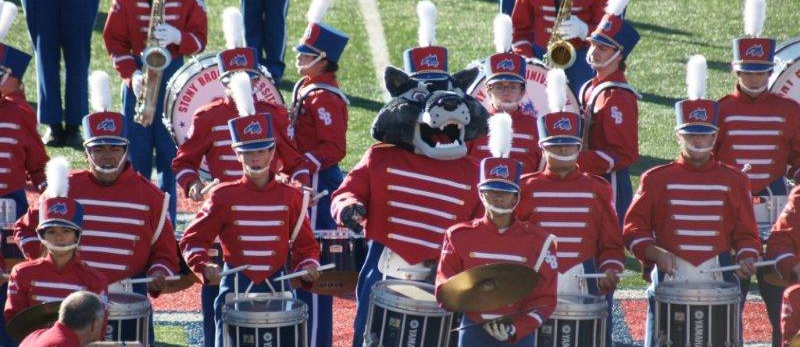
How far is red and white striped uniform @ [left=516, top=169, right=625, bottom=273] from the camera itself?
9.69 meters

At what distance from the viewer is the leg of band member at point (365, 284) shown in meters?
9.58

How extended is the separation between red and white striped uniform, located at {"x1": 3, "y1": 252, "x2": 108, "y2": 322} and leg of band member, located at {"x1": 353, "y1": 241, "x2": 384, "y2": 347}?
119 centimetres

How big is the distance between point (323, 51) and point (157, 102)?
143cm

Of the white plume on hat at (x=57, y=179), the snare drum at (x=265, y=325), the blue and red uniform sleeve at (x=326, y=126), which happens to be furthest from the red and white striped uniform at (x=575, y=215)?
the white plume on hat at (x=57, y=179)

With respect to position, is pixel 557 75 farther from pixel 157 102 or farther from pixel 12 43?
pixel 12 43

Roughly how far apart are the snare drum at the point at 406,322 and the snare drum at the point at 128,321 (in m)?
0.98

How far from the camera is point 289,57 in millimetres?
16625

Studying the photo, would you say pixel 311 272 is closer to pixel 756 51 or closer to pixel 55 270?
pixel 55 270

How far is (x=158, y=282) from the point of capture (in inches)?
375

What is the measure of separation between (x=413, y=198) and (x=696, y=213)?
1.32 meters

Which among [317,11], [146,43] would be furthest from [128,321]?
[146,43]

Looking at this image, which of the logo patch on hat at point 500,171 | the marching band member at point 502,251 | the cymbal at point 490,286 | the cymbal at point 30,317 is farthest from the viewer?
the logo patch on hat at point 500,171

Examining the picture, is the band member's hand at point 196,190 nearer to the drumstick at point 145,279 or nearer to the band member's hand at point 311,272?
the drumstick at point 145,279

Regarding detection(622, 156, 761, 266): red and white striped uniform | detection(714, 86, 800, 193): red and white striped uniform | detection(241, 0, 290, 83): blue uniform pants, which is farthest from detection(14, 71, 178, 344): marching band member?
detection(241, 0, 290, 83): blue uniform pants
